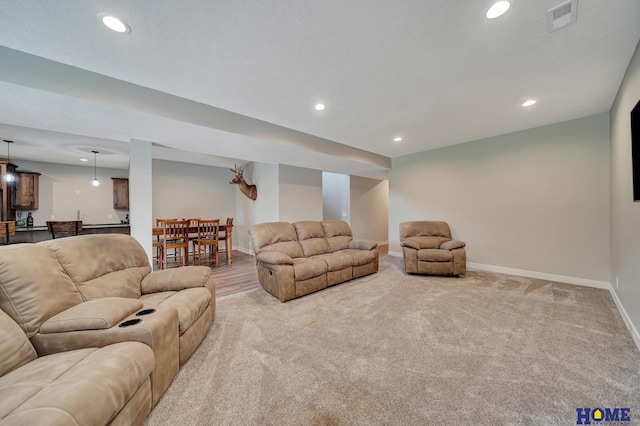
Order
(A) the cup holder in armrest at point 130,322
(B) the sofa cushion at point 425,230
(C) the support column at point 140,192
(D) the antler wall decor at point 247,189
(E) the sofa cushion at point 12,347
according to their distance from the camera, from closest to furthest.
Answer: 1. (E) the sofa cushion at point 12,347
2. (A) the cup holder in armrest at point 130,322
3. (C) the support column at point 140,192
4. (B) the sofa cushion at point 425,230
5. (D) the antler wall decor at point 247,189

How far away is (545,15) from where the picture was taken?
1648 mm

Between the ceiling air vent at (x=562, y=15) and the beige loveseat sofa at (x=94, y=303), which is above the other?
the ceiling air vent at (x=562, y=15)

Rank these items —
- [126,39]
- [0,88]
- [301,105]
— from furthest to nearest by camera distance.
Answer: [301,105]
[0,88]
[126,39]

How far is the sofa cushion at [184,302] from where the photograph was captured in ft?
5.79

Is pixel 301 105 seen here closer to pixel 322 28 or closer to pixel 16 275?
pixel 322 28

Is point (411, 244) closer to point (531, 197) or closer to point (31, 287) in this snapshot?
point (531, 197)

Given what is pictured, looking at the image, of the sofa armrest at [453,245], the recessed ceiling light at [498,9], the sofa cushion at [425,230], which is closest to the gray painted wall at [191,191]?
the sofa cushion at [425,230]

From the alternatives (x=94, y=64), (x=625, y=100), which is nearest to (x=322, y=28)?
(x=94, y=64)

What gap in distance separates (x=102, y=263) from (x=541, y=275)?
5.95 meters

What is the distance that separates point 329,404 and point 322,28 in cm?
263

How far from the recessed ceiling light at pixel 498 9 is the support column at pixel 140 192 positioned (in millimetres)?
4171

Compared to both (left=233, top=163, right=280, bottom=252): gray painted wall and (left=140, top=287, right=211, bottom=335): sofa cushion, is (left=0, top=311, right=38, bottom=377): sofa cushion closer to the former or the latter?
(left=140, top=287, right=211, bottom=335): sofa cushion

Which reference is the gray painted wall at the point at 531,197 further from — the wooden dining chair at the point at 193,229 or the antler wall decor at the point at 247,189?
the wooden dining chair at the point at 193,229

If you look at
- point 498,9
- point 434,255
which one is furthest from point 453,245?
point 498,9
